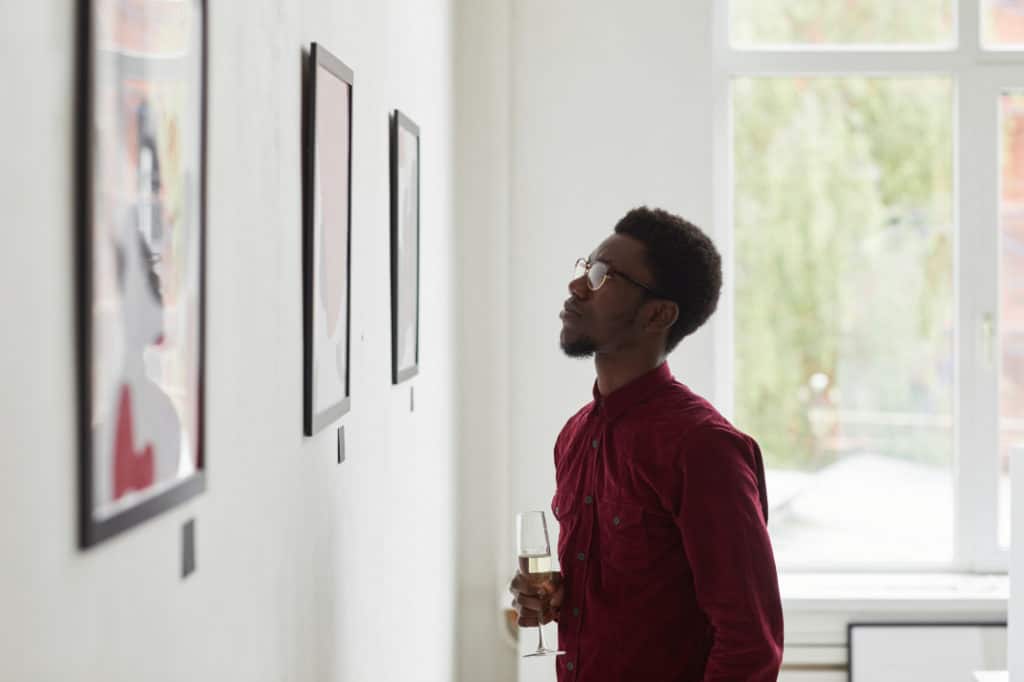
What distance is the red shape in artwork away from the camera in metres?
0.90

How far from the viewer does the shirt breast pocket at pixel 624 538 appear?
183 cm

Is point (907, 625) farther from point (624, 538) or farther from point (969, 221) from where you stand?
point (624, 538)

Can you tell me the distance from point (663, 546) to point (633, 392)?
26cm

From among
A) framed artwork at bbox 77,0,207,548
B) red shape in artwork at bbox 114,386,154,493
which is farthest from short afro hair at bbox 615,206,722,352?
red shape in artwork at bbox 114,386,154,493

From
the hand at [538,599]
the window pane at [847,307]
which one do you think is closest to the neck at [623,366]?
the hand at [538,599]

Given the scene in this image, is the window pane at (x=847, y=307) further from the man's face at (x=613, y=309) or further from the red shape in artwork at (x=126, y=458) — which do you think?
the red shape in artwork at (x=126, y=458)

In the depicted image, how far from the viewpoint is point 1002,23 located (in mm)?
4102

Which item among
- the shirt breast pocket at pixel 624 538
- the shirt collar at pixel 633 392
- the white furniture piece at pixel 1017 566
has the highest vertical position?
the shirt collar at pixel 633 392

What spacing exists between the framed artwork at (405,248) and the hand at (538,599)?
1.99ft

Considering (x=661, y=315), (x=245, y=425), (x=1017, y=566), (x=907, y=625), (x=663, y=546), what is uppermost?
(x=661, y=315)

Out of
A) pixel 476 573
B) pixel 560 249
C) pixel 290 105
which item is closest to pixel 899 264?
pixel 560 249

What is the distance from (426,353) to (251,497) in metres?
1.69

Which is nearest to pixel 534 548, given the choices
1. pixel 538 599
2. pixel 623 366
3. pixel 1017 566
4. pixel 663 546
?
pixel 538 599

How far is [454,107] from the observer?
383 centimetres
